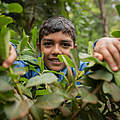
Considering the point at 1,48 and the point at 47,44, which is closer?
the point at 1,48

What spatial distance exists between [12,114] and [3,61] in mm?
103

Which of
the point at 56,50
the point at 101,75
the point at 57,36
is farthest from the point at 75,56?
the point at 57,36

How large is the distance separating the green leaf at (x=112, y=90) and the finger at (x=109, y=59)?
0.04 m

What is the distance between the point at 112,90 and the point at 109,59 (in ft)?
0.28

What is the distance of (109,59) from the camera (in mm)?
384

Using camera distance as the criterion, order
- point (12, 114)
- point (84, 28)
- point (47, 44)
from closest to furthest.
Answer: point (12, 114), point (47, 44), point (84, 28)

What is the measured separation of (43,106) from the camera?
0.32m

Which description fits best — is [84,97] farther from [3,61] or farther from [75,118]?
[3,61]

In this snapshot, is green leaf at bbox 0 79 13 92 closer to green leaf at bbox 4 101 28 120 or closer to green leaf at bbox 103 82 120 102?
green leaf at bbox 4 101 28 120

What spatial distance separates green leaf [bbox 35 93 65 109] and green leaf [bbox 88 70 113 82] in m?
0.08

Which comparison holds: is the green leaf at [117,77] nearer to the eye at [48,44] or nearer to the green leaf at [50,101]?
the green leaf at [50,101]

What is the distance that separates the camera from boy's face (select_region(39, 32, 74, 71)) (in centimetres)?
108

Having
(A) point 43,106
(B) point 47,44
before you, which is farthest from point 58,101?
(B) point 47,44

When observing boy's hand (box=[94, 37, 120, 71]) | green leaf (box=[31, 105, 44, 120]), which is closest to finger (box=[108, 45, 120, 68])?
boy's hand (box=[94, 37, 120, 71])
